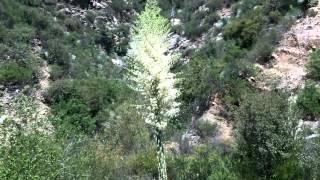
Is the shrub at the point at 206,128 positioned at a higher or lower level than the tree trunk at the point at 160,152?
lower

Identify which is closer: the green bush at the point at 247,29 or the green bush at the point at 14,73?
the green bush at the point at 247,29

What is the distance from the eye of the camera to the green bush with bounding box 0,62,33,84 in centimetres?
4553

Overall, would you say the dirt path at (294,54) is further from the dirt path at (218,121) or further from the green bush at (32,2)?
the green bush at (32,2)

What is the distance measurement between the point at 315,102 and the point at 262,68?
659cm

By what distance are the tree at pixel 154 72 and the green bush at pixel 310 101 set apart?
21.7 meters

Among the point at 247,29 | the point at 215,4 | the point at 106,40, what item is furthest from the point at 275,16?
the point at 106,40

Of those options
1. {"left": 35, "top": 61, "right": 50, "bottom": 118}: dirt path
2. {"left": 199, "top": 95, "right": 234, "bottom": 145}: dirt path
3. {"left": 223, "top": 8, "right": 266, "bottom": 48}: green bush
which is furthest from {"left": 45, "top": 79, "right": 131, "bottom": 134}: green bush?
{"left": 223, "top": 8, "right": 266, "bottom": 48}: green bush

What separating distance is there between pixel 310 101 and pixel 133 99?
1211 cm

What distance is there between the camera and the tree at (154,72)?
12.4 metres

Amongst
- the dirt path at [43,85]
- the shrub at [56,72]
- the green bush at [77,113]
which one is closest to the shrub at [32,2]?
the dirt path at [43,85]

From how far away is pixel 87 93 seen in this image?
47312 mm

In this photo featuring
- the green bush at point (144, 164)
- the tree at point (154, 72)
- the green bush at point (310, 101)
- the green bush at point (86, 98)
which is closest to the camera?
the tree at point (154, 72)

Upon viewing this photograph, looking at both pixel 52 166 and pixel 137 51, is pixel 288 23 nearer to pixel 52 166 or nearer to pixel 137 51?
pixel 52 166

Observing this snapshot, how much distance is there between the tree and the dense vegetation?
0.13 m
